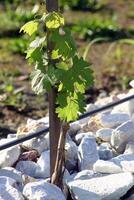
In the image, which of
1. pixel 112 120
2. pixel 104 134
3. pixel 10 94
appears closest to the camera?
pixel 104 134

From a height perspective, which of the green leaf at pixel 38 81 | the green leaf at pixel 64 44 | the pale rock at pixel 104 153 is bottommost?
the pale rock at pixel 104 153

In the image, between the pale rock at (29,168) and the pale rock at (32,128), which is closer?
the pale rock at (29,168)

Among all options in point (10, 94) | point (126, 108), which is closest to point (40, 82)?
point (126, 108)

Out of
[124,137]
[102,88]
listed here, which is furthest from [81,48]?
[124,137]

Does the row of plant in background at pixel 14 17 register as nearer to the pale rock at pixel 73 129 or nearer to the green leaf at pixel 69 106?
the pale rock at pixel 73 129

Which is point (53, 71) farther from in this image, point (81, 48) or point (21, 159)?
point (81, 48)

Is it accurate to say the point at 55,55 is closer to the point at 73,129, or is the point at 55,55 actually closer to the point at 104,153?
the point at 104,153

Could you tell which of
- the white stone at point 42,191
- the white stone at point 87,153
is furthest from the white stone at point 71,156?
the white stone at point 42,191
